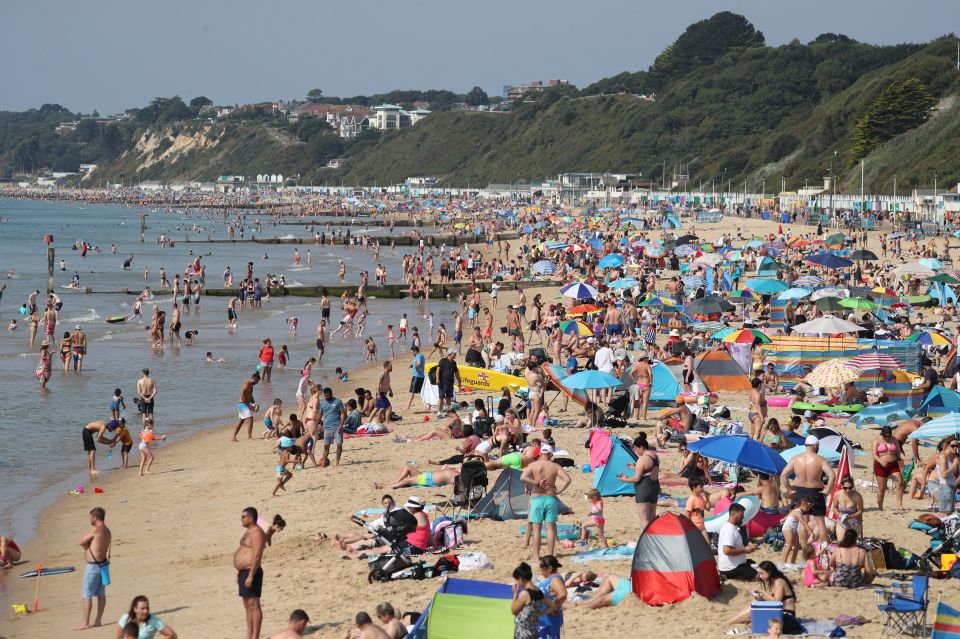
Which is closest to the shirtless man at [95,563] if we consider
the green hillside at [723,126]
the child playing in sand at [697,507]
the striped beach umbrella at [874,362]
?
the child playing in sand at [697,507]

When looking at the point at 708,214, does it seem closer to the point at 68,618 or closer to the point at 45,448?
the point at 45,448

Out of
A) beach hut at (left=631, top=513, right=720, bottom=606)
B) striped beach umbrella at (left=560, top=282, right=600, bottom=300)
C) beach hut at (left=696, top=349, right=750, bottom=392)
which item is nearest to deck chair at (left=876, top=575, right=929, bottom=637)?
beach hut at (left=631, top=513, right=720, bottom=606)

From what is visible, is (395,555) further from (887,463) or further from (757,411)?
(757,411)

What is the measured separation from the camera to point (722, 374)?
1644cm

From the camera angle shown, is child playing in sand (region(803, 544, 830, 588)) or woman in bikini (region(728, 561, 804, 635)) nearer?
woman in bikini (region(728, 561, 804, 635))

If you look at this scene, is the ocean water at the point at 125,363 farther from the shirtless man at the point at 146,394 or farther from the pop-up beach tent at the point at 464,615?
the pop-up beach tent at the point at 464,615

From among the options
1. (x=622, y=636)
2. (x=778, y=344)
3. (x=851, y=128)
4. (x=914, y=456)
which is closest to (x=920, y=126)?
(x=851, y=128)

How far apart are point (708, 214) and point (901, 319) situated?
44859mm

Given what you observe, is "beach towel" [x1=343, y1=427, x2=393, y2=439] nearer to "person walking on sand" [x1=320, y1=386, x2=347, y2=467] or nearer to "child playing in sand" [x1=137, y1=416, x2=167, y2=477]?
"person walking on sand" [x1=320, y1=386, x2=347, y2=467]

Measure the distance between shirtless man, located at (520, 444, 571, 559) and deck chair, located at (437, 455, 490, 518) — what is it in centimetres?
163

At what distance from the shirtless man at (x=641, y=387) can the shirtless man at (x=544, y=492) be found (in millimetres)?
6243

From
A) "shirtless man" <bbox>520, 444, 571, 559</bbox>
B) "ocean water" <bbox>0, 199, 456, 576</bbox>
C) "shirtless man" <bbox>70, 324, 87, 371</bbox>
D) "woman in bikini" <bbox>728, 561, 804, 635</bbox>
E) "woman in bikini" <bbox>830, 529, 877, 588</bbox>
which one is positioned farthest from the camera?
"shirtless man" <bbox>70, 324, 87, 371</bbox>

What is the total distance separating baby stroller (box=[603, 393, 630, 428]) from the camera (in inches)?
589

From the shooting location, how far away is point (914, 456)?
11688 millimetres
